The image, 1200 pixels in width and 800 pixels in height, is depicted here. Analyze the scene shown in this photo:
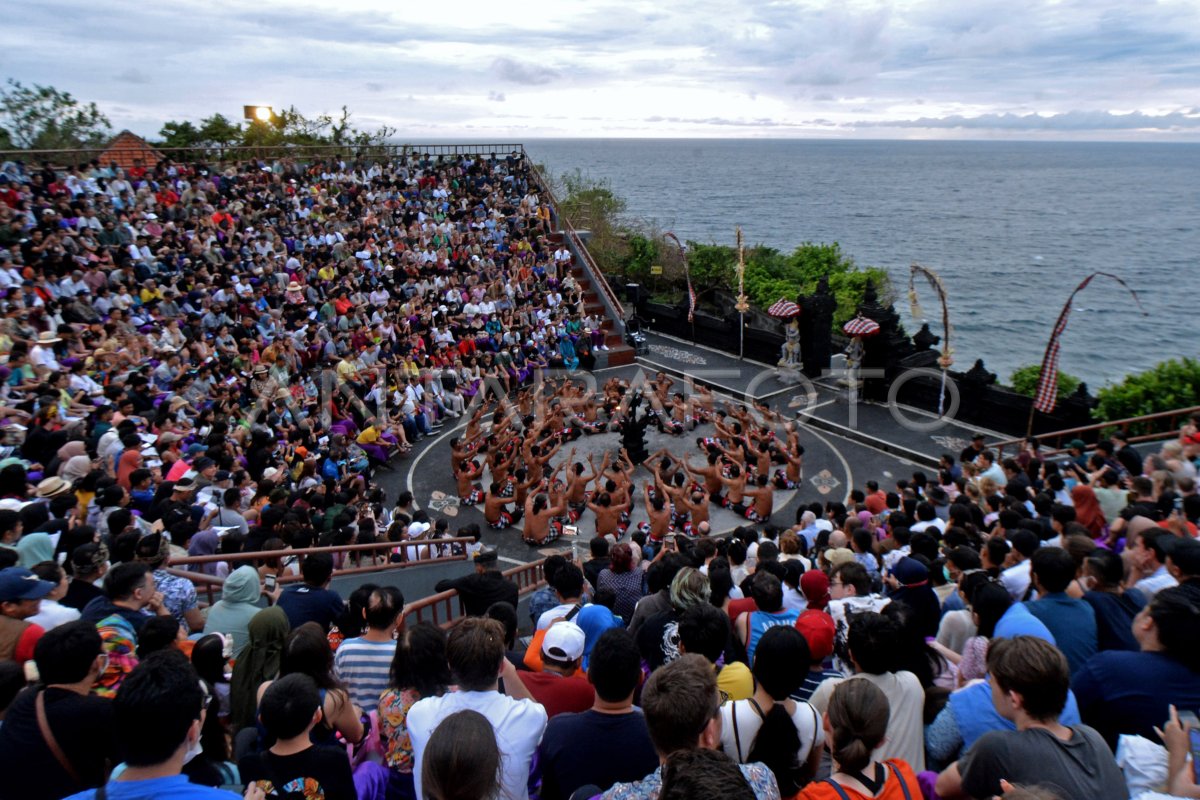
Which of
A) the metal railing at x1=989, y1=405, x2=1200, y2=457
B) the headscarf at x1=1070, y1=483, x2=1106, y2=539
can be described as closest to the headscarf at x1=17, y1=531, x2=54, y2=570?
the headscarf at x1=1070, y1=483, x2=1106, y2=539

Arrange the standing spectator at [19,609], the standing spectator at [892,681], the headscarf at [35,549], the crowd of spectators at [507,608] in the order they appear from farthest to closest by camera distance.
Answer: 1. the headscarf at [35,549]
2. the standing spectator at [19,609]
3. the standing spectator at [892,681]
4. the crowd of spectators at [507,608]

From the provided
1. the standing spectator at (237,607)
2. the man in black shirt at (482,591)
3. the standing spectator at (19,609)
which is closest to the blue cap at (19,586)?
the standing spectator at (19,609)

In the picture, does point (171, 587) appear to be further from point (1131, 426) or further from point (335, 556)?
point (1131, 426)

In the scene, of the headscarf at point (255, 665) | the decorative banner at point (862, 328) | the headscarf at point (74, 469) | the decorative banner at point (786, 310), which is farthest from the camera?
the decorative banner at point (786, 310)

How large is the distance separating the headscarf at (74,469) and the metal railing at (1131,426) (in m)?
14.7

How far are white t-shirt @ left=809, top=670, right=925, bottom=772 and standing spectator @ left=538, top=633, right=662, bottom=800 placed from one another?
109 cm

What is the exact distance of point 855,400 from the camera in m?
20.9

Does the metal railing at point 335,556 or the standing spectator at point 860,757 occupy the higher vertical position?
the standing spectator at point 860,757

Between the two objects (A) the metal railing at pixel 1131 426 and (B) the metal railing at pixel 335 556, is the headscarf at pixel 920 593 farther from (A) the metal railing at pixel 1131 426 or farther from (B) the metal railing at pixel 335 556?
(A) the metal railing at pixel 1131 426

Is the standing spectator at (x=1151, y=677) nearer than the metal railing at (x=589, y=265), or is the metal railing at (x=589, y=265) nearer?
the standing spectator at (x=1151, y=677)

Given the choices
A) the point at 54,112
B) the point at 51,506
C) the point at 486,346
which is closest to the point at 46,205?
the point at 486,346

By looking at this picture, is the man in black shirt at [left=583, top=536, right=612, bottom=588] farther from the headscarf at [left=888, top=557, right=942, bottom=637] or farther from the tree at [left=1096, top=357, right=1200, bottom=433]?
the tree at [left=1096, top=357, right=1200, bottom=433]

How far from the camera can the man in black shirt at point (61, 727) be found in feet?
12.2

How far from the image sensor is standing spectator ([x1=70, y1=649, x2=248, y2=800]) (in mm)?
3084
